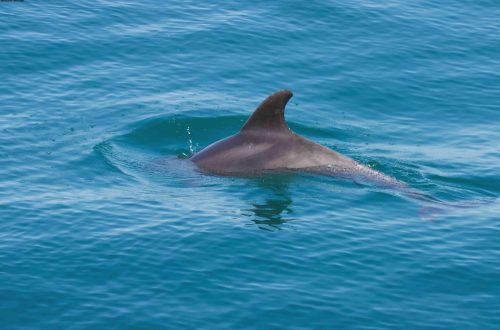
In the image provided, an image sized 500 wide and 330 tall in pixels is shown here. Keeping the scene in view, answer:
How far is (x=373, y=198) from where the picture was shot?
26344 millimetres

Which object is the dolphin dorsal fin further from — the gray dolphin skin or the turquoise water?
the turquoise water

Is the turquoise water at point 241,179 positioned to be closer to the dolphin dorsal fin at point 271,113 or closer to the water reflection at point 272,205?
the water reflection at point 272,205

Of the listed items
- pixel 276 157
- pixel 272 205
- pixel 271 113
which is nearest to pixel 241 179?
pixel 276 157

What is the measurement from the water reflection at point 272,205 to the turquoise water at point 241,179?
0.06 m

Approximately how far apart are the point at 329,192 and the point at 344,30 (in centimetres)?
1747

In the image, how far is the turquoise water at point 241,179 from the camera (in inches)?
819

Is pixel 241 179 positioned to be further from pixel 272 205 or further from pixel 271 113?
pixel 271 113

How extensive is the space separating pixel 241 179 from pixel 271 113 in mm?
2039

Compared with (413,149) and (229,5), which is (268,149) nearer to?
(413,149)

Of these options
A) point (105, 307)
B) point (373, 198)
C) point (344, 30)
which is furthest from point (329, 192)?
point (344, 30)

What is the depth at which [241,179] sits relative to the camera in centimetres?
2694

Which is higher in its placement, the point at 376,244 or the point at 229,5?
the point at 229,5

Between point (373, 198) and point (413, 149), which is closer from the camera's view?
point (373, 198)

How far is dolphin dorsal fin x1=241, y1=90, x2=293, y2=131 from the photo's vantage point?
84.1 ft
